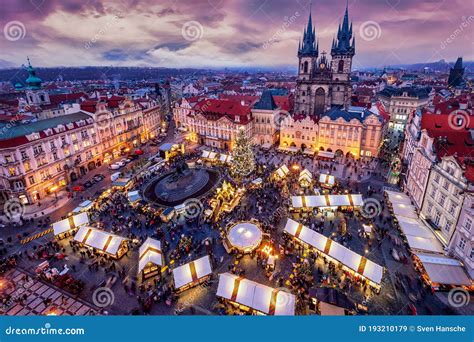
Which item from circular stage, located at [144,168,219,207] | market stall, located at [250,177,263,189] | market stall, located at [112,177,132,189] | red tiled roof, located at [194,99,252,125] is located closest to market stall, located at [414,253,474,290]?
market stall, located at [250,177,263,189]

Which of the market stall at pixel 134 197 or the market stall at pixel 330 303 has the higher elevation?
the market stall at pixel 134 197

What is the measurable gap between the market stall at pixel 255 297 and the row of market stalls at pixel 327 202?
1671 centimetres

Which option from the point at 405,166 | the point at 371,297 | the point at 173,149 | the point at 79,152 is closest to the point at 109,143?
the point at 79,152

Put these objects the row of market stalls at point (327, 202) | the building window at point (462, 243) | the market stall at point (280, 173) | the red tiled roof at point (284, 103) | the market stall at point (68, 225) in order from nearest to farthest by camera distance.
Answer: the building window at point (462, 243)
the market stall at point (68, 225)
the row of market stalls at point (327, 202)
the market stall at point (280, 173)
the red tiled roof at point (284, 103)

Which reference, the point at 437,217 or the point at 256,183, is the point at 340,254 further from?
the point at 256,183

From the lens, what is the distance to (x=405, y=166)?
4516cm

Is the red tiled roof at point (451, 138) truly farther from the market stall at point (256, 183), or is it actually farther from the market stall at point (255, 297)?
the market stall at point (256, 183)

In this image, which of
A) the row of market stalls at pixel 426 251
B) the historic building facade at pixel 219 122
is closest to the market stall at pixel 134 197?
the historic building facade at pixel 219 122

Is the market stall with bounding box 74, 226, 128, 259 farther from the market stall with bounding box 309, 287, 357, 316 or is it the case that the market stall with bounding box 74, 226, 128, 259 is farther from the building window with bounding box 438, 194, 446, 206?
the building window with bounding box 438, 194, 446, 206

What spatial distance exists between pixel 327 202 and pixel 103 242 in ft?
98.9

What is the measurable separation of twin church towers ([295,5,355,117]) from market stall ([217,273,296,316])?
54631 mm

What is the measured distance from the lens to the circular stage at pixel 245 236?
94.4 ft

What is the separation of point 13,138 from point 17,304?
1043 inches

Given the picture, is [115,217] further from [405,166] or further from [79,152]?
[405,166]
